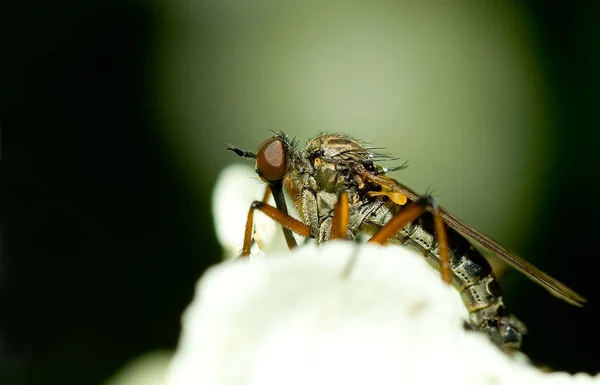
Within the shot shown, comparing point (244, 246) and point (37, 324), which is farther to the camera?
point (37, 324)

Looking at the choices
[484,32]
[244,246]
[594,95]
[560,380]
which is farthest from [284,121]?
[560,380]

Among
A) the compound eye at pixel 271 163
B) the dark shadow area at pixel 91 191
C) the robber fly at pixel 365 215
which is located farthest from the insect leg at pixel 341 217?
the dark shadow area at pixel 91 191

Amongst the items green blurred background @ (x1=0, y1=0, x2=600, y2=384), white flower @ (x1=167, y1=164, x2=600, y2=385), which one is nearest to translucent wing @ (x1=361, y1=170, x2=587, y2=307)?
green blurred background @ (x1=0, y1=0, x2=600, y2=384)

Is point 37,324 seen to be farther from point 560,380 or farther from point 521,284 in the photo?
point 560,380

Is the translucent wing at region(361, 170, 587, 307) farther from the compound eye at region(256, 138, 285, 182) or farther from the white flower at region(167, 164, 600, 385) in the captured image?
the white flower at region(167, 164, 600, 385)

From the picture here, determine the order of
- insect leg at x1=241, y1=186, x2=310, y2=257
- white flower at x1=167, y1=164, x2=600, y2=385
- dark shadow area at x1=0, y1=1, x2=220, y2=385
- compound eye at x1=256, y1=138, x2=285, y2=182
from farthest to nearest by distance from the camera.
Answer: dark shadow area at x1=0, y1=1, x2=220, y2=385 → compound eye at x1=256, y1=138, x2=285, y2=182 → insect leg at x1=241, y1=186, x2=310, y2=257 → white flower at x1=167, y1=164, x2=600, y2=385

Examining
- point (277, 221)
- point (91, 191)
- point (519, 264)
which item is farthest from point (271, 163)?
point (91, 191)
